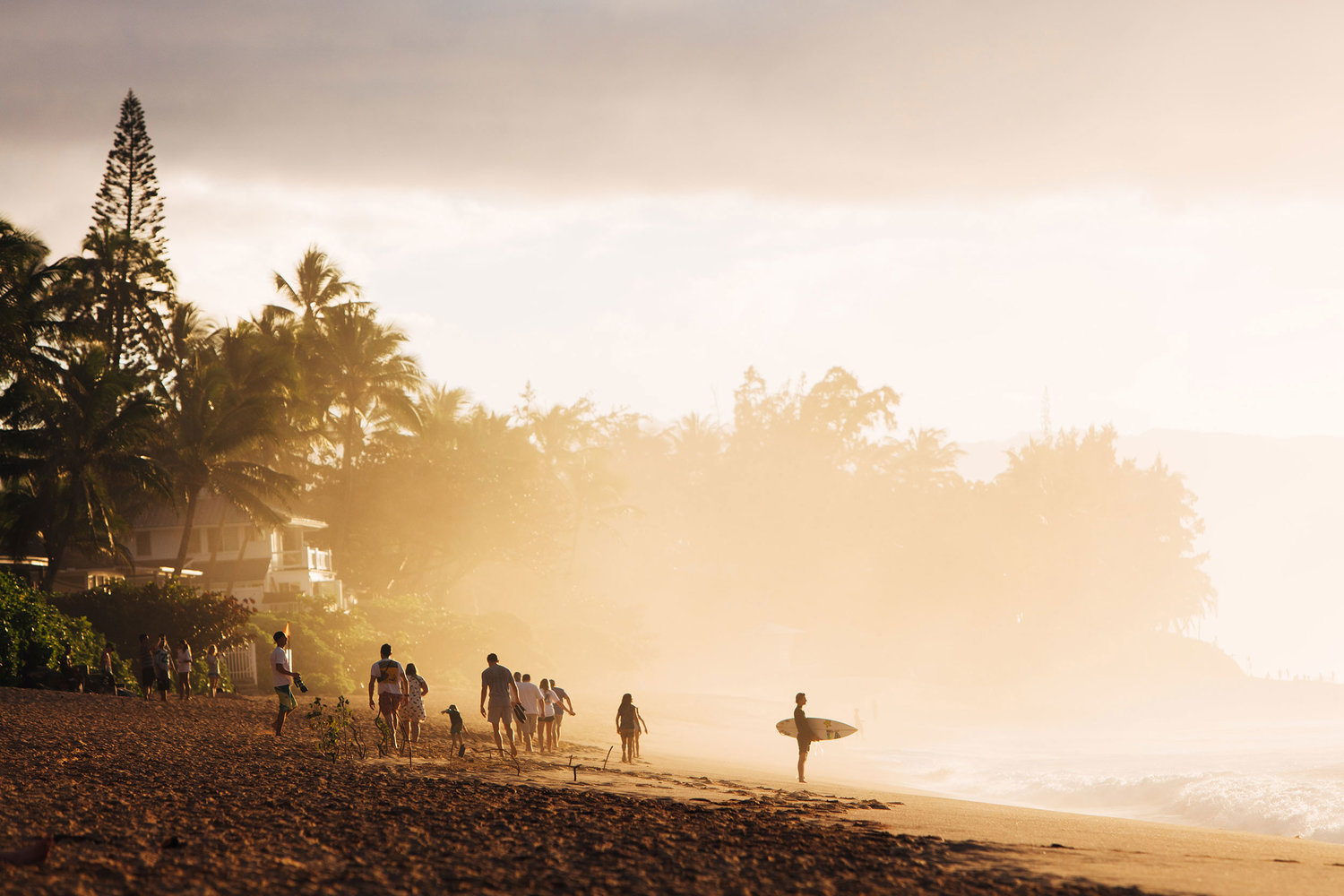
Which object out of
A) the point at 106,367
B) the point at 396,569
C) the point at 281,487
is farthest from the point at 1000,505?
the point at 106,367

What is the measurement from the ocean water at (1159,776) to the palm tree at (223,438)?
891 inches

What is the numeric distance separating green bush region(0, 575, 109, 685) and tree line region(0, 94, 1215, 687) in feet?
22.0

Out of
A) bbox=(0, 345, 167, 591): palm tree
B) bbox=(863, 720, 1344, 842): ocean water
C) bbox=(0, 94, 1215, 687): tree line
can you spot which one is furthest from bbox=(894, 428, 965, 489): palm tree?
bbox=(0, 345, 167, 591): palm tree

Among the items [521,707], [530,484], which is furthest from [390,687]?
[530,484]

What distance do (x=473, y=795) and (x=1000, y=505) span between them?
73.7 m

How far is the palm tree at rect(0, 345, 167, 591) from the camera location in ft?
103

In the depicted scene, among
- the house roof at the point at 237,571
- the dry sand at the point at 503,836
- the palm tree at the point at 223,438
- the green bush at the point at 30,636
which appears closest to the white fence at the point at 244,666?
the green bush at the point at 30,636

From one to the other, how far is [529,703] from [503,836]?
986 centimetres

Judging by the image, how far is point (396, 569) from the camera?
171ft

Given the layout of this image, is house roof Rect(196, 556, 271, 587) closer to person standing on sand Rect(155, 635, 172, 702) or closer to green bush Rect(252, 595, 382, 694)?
green bush Rect(252, 595, 382, 694)

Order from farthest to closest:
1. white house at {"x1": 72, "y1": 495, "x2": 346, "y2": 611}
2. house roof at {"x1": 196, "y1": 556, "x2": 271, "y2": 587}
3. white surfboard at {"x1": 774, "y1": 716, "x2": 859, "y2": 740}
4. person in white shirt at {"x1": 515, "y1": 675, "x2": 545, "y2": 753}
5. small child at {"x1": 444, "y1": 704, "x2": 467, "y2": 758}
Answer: house roof at {"x1": 196, "y1": 556, "x2": 271, "y2": 587} < white house at {"x1": 72, "y1": 495, "x2": 346, "y2": 611} < white surfboard at {"x1": 774, "y1": 716, "x2": 859, "y2": 740} < person in white shirt at {"x1": 515, "y1": 675, "x2": 545, "y2": 753} < small child at {"x1": 444, "y1": 704, "x2": 467, "y2": 758}

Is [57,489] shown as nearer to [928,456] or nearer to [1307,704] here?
[928,456]

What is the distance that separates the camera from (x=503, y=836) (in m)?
9.20

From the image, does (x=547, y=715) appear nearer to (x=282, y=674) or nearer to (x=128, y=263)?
(x=282, y=674)
